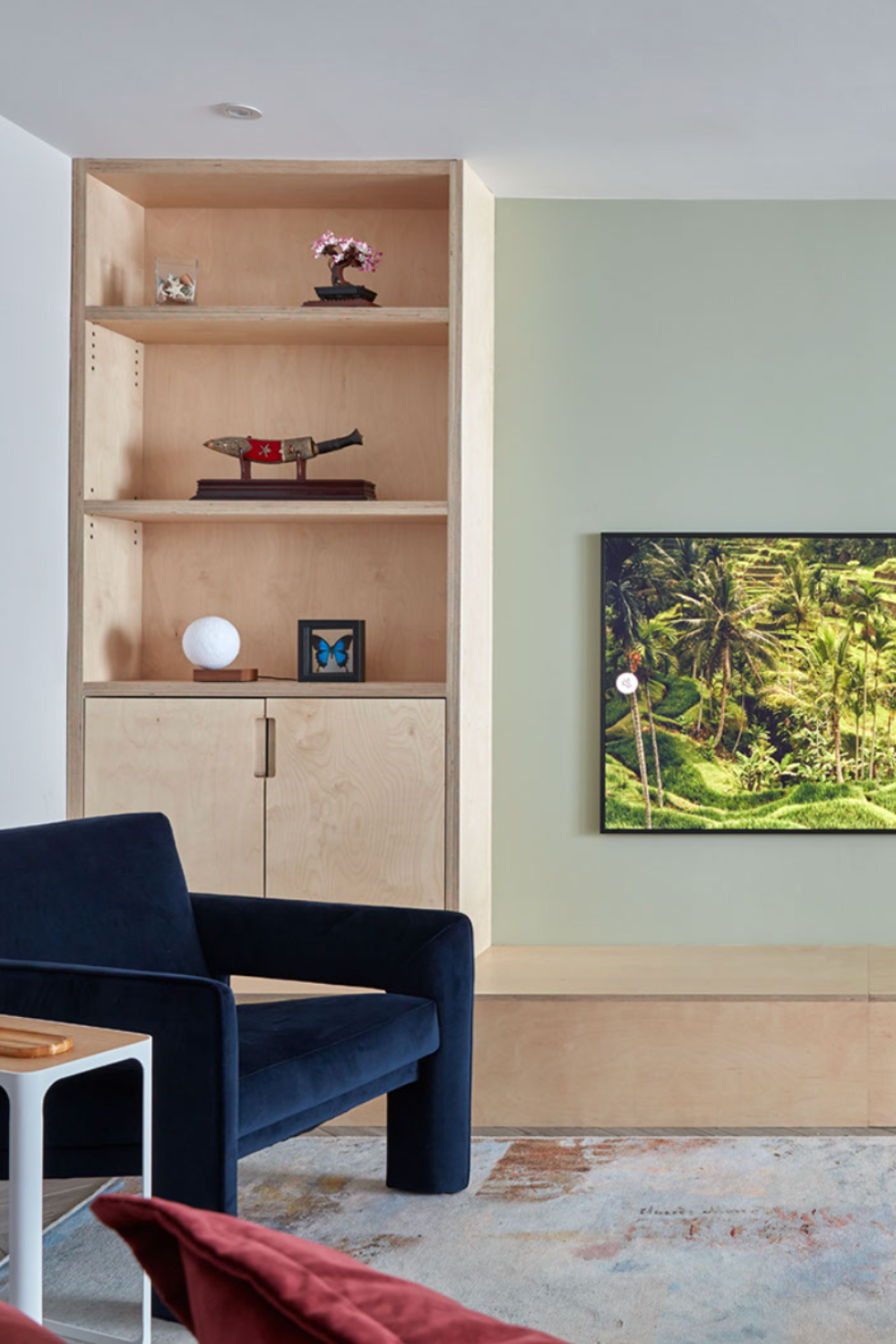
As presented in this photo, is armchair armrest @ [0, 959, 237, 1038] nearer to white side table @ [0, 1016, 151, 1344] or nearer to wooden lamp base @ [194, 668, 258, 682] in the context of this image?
white side table @ [0, 1016, 151, 1344]

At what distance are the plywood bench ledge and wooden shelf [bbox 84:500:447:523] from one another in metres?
1.28

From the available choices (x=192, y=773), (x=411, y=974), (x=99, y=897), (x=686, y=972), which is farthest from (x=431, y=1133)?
(x=192, y=773)

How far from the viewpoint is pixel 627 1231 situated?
2592 mm

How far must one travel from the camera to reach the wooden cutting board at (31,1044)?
1821mm

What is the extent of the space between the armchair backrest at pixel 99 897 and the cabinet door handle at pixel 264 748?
2.25ft

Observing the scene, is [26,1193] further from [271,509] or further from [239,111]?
[239,111]

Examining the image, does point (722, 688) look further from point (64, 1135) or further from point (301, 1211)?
point (64, 1135)

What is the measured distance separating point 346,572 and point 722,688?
1182mm

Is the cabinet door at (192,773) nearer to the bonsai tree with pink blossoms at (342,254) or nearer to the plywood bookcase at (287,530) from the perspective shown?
the plywood bookcase at (287,530)

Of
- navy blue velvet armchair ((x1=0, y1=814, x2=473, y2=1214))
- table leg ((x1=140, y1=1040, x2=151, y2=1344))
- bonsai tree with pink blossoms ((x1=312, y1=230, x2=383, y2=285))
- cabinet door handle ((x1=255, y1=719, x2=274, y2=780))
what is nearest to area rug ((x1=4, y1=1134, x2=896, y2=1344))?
navy blue velvet armchair ((x1=0, y1=814, x2=473, y2=1214))

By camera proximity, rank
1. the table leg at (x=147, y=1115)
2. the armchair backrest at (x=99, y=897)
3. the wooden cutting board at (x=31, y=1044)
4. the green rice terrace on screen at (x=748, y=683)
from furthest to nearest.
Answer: the green rice terrace on screen at (x=748, y=683), the armchair backrest at (x=99, y=897), the table leg at (x=147, y=1115), the wooden cutting board at (x=31, y=1044)

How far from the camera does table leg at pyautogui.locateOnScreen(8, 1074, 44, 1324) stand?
170cm

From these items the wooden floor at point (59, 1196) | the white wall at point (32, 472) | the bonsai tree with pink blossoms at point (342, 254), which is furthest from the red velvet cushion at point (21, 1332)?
the bonsai tree with pink blossoms at point (342, 254)

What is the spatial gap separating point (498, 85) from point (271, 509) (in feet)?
4.06
